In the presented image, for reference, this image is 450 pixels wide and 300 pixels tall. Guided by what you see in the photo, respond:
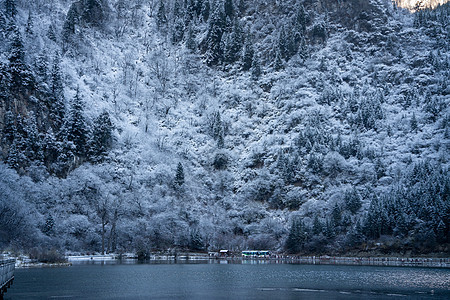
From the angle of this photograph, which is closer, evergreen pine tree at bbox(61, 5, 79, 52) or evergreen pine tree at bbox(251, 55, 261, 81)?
evergreen pine tree at bbox(61, 5, 79, 52)

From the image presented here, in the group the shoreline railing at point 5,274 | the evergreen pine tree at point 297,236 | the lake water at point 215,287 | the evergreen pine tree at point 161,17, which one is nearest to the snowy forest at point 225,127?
the evergreen pine tree at point 297,236

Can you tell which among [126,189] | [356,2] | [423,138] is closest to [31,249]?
[126,189]

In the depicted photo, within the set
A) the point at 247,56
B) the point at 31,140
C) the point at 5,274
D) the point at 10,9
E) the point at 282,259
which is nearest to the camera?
the point at 5,274

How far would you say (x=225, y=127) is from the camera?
15400 centimetres

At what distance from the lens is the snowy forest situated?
107m

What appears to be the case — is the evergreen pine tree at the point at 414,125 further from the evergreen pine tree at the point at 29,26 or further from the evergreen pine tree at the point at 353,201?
the evergreen pine tree at the point at 29,26

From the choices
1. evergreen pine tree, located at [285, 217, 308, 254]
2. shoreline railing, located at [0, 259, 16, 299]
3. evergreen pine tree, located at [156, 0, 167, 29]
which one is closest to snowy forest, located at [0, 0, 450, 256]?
evergreen pine tree, located at [285, 217, 308, 254]

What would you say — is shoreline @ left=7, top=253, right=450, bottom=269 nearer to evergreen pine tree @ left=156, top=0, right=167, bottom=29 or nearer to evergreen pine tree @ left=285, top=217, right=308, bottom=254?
evergreen pine tree @ left=285, top=217, right=308, bottom=254

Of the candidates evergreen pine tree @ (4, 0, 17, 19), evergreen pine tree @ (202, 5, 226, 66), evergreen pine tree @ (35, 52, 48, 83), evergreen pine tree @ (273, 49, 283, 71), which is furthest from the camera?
evergreen pine tree @ (202, 5, 226, 66)

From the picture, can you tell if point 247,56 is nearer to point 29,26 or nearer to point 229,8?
point 229,8

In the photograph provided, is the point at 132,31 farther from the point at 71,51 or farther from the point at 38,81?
the point at 38,81

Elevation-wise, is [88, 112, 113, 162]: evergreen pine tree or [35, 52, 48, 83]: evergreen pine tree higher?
[35, 52, 48, 83]: evergreen pine tree

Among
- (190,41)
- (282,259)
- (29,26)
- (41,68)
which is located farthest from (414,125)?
(29,26)

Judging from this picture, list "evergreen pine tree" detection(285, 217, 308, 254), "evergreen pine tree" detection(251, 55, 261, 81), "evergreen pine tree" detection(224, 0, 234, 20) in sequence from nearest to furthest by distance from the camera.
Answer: "evergreen pine tree" detection(285, 217, 308, 254) < "evergreen pine tree" detection(251, 55, 261, 81) < "evergreen pine tree" detection(224, 0, 234, 20)
